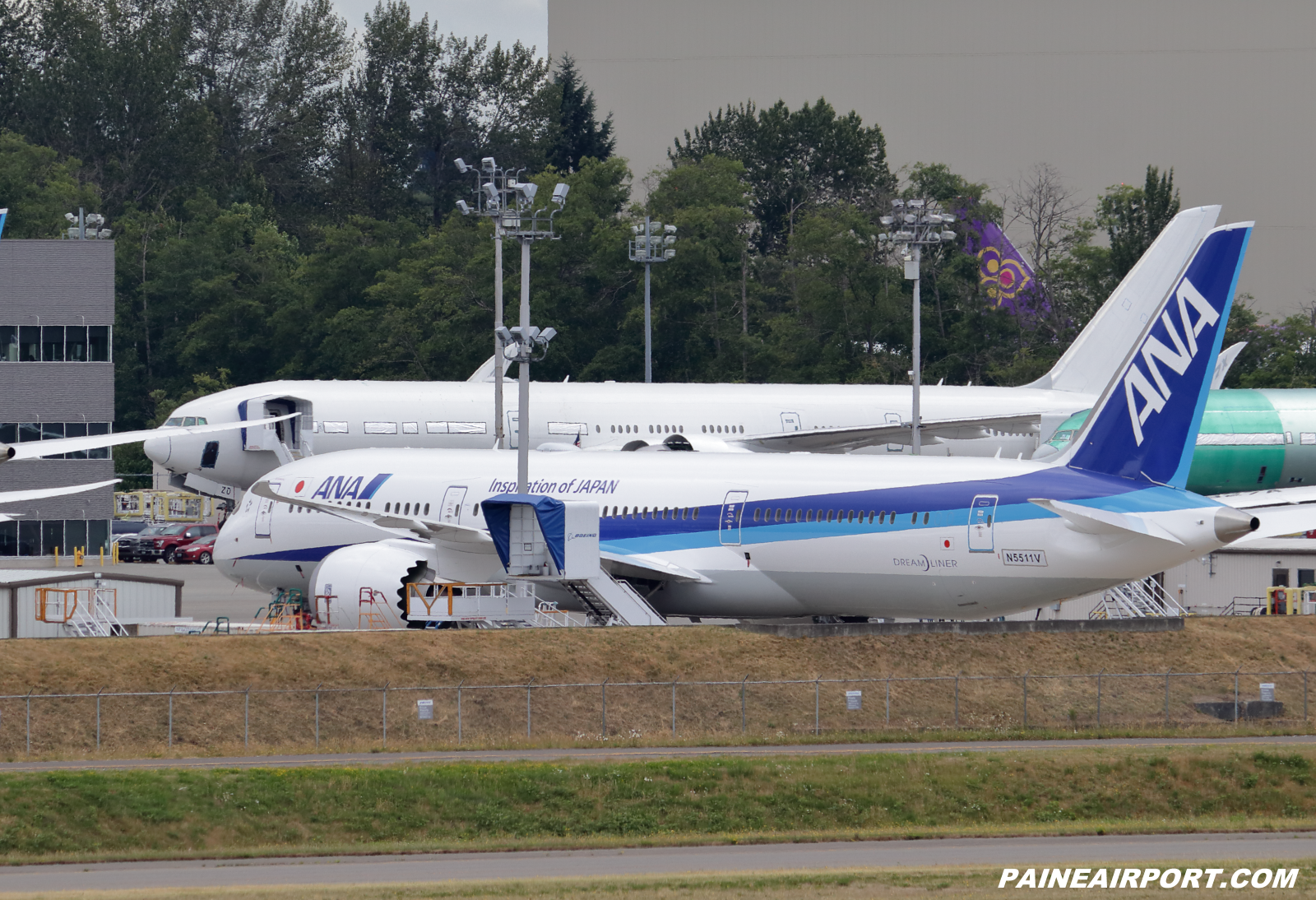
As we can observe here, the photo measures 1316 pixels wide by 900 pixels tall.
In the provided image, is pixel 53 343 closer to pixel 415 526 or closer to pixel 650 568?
pixel 415 526

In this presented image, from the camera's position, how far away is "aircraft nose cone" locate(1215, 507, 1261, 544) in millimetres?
35000

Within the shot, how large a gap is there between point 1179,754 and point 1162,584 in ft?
75.0

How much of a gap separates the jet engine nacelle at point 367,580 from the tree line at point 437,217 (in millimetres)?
66003

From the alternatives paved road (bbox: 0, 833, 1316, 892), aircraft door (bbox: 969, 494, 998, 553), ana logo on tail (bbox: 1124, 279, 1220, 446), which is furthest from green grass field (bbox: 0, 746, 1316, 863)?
ana logo on tail (bbox: 1124, 279, 1220, 446)

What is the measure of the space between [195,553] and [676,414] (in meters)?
25.6

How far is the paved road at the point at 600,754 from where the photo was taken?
98.2 ft

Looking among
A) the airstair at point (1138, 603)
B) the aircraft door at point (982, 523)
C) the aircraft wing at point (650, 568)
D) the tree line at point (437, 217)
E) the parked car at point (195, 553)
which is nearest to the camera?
the aircraft door at point (982, 523)

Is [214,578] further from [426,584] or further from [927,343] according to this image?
[927,343]

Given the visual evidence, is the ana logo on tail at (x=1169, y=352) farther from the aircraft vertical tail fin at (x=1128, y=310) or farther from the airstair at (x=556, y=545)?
the aircraft vertical tail fin at (x=1128, y=310)

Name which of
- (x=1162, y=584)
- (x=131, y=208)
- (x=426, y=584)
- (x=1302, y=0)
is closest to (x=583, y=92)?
(x=131, y=208)

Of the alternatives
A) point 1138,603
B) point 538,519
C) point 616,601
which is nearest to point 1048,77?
point 1138,603

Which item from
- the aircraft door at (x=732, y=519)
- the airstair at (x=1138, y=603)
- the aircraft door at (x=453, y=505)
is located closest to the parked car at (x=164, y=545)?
the aircraft door at (x=453, y=505)

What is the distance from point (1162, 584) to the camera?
52.8 metres

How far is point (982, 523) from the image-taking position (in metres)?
36.4
